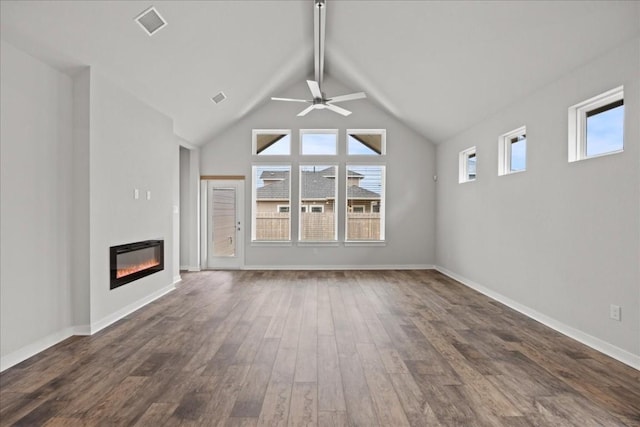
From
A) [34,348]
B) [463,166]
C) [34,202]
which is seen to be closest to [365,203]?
[463,166]

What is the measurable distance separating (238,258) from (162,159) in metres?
2.98

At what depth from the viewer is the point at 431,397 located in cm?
234

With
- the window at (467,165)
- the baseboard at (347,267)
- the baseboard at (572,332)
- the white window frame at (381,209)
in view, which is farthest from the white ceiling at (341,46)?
the baseboard at (347,267)

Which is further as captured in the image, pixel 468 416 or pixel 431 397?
pixel 431 397

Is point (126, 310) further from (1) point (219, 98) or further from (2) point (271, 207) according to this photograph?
(2) point (271, 207)

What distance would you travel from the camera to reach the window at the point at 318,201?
7648 mm

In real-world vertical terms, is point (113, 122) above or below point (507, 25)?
below

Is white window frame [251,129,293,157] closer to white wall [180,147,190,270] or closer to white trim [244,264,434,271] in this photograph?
white wall [180,147,190,270]

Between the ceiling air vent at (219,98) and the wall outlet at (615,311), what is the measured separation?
5562mm

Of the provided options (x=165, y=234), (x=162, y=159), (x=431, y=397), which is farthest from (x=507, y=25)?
(x=165, y=234)

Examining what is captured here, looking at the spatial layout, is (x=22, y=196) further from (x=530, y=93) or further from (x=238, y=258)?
(x=530, y=93)

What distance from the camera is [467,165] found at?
638 centimetres

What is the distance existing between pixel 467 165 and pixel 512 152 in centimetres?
147

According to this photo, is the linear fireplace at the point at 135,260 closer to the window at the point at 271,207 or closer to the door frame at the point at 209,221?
the door frame at the point at 209,221
